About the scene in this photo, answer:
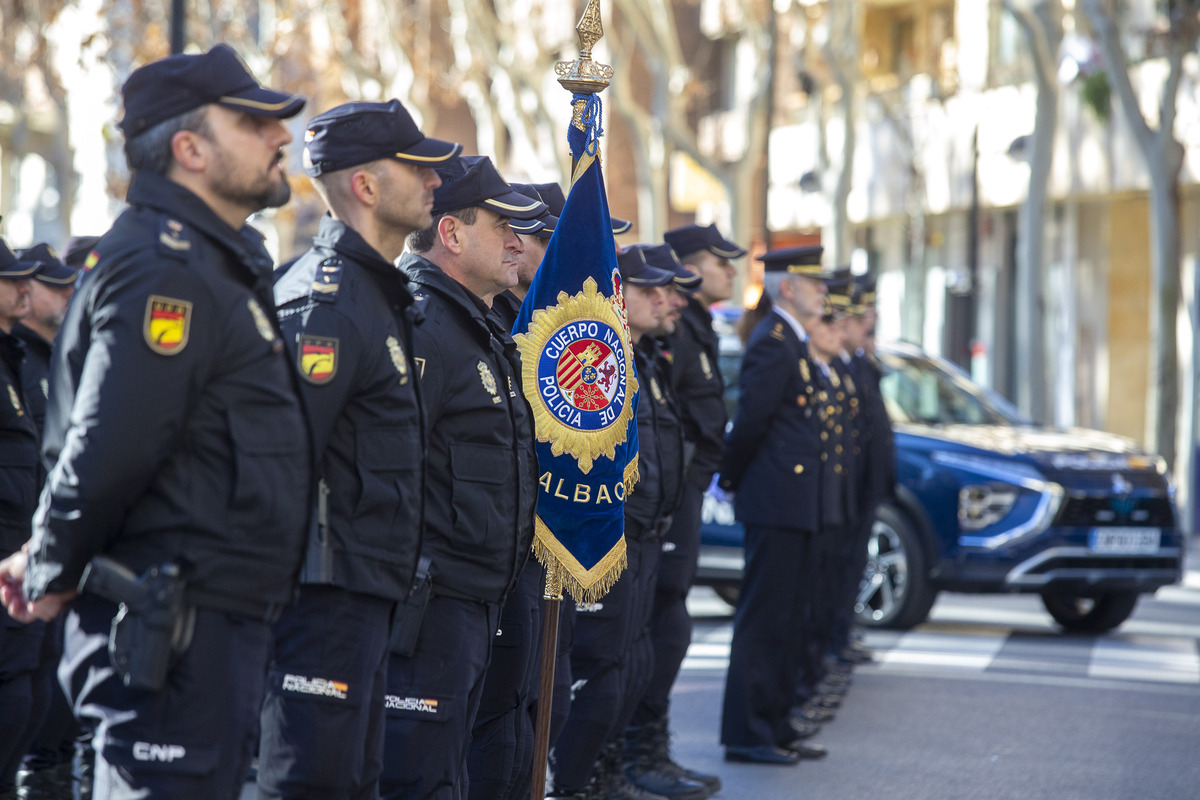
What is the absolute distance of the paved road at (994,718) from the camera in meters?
7.50

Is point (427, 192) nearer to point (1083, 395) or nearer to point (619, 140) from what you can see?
point (1083, 395)

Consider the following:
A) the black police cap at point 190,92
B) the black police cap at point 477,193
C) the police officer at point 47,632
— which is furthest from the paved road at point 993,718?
the black police cap at point 190,92

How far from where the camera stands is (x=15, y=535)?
6.09 metres

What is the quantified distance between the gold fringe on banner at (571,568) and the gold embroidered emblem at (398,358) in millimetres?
1529

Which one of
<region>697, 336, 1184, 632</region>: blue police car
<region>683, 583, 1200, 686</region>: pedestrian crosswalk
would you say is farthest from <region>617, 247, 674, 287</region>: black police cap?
<region>697, 336, 1184, 632</region>: blue police car

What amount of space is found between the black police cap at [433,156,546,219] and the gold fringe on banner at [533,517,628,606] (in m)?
1.09

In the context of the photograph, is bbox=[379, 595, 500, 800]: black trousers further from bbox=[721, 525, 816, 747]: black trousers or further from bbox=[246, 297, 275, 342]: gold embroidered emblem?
bbox=[721, 525, 816, 747]: black trousers

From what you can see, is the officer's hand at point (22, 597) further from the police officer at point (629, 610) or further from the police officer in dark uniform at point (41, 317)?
the police officer in dark uniform at point (41, 317)

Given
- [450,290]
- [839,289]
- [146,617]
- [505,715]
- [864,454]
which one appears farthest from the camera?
[864,454]

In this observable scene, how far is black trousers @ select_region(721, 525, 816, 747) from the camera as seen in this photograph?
7797 millimetres

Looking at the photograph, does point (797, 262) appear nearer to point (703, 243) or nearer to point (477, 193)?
point (703, 243)

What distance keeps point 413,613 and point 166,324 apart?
1.22m

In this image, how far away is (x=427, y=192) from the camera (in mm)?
4293

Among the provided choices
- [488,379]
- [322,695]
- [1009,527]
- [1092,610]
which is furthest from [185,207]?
[1092,610]
